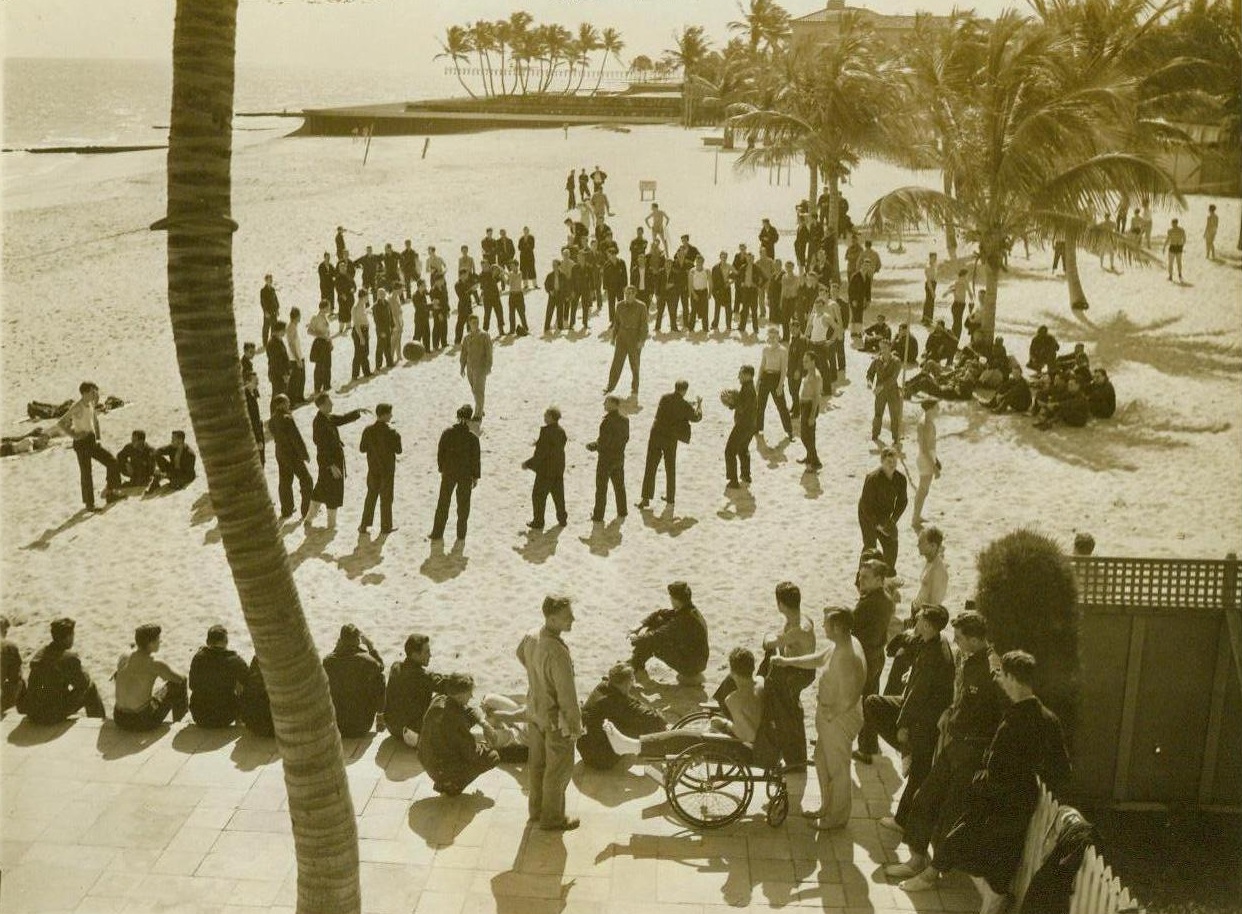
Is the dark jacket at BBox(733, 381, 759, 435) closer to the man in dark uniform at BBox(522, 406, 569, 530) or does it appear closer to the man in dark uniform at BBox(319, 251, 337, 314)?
the man in dark uniform at BBox(522, 406, 569, 530)

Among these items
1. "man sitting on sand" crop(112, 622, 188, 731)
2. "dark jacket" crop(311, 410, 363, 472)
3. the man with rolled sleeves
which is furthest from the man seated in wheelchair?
the man with rolled sleeves

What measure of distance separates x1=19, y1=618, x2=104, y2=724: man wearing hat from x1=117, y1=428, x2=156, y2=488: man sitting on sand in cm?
595

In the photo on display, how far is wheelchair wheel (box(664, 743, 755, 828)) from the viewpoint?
709cm

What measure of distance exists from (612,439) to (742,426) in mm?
1691

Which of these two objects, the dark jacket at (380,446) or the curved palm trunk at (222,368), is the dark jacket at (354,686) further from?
the dark jacket at (380,446)

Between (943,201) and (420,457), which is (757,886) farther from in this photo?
(943,201)

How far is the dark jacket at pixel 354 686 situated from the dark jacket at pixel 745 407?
6.18 metres

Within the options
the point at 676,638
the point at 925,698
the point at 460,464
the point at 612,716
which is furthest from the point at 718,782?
the point at 460,464

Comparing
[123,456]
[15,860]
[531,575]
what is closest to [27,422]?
[123,456]

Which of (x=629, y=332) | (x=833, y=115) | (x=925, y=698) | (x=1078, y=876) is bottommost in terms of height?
(x=1078, y=876)

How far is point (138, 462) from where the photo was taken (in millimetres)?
14062

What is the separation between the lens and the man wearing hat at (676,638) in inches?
354

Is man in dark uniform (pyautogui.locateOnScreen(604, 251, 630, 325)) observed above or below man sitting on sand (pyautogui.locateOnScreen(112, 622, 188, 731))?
above

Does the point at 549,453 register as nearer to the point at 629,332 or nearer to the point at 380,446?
the point at 380,446
